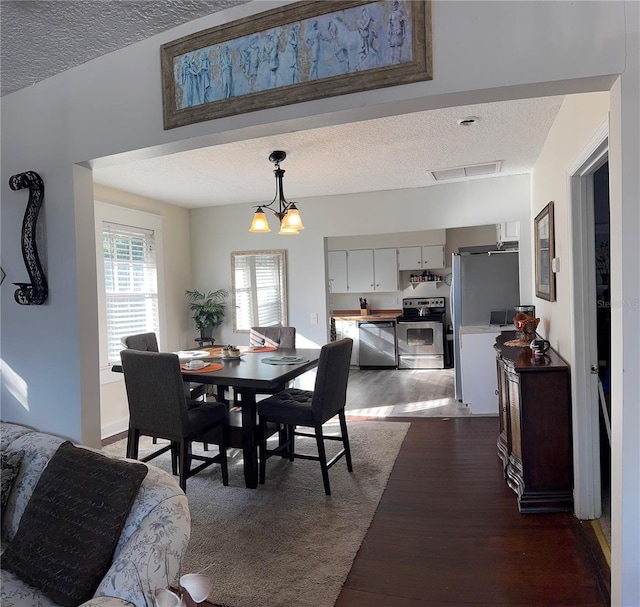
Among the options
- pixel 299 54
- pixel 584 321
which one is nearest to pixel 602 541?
pixel 584 321

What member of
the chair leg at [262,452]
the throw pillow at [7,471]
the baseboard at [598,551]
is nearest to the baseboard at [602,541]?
the baseboard at [598,551]

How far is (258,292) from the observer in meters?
5.30

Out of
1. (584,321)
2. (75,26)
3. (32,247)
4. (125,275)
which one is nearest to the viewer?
(75,26)

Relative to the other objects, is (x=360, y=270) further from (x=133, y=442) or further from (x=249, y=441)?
Result: (x=133, y=442)

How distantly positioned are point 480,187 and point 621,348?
339 centimetres

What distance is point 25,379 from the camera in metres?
2.21

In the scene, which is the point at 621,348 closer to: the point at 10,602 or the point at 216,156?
the point at 10,602

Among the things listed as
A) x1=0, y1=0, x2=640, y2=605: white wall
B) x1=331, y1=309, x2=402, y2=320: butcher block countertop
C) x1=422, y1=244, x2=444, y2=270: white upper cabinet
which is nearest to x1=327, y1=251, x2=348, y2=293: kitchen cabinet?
x1=331, y1=309, x2=402, y2=320: butcher block countertop

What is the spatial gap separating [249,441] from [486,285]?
313cm

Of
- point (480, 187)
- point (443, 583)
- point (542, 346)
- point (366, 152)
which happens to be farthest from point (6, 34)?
point (480, 187)

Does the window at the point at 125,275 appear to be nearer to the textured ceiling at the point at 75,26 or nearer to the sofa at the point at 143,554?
the textured ceiling at the point at 75,26

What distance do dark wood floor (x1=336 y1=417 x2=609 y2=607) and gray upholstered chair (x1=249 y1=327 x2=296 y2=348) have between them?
1.57m

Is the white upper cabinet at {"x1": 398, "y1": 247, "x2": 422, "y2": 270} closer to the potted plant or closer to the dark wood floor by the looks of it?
the potted plant

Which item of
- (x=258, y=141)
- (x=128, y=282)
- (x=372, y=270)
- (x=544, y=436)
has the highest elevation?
(x=258, y=141)
